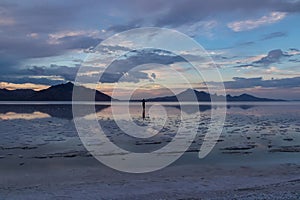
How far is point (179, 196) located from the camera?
1164 centimetres

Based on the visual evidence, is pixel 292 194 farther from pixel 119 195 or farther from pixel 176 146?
pixel 176 146

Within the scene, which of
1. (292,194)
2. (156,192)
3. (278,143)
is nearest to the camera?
(292,194)

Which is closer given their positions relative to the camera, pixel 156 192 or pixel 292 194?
pixel 292 194

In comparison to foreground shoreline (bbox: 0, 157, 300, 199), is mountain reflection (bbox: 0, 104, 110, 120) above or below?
above

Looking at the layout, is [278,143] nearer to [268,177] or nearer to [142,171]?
[268,177]

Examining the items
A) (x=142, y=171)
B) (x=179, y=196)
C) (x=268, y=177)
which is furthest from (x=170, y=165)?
(x=179, y=196)

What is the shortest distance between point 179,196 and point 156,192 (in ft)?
2.93

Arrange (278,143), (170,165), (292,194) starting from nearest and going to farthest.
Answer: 1. (292,194)
2. (170,165)
3. (278,143)

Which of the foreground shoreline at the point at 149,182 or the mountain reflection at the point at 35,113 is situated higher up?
the mountain reflection at the point at 35,113

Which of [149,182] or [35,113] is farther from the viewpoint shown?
[35,113]

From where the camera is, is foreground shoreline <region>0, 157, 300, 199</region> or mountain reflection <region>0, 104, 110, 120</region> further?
mountain reflection <region>0, 104, 110, 120</region>

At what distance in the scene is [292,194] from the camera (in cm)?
1122

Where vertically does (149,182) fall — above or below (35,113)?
below

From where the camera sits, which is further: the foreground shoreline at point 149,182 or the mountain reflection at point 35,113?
the mountain reflection at point 35,113
